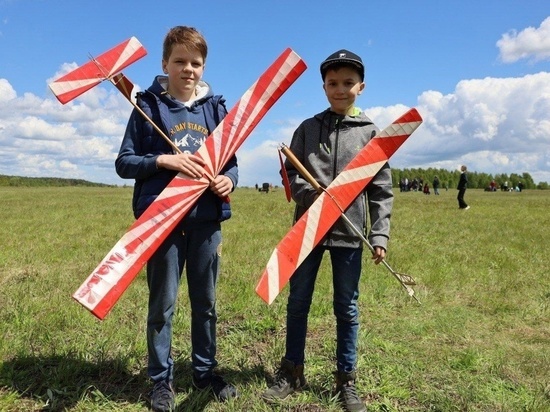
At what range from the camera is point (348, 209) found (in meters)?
3.34

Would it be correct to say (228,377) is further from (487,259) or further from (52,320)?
(487,259)

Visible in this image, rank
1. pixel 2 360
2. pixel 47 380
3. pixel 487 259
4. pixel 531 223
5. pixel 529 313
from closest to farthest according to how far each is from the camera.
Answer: pixel 47 380 < pixel 2 360 < pixel 529 313 < pixel 487 259 < pixel 531 223

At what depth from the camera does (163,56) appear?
319 centimetres

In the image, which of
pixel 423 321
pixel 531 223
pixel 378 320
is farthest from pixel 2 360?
pixel 531 223

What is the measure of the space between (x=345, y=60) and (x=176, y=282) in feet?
6.19

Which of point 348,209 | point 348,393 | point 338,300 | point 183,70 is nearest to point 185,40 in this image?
point 183,70

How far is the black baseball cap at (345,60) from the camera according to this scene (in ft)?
10.4

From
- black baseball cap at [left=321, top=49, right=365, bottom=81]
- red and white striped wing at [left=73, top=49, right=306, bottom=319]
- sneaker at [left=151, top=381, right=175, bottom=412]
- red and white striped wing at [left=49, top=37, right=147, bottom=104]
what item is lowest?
sneaker at [left=151, top=381, right=175, bottom=412]

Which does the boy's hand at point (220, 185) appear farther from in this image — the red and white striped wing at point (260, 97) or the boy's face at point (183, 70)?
the boy's face at point (183, 70)

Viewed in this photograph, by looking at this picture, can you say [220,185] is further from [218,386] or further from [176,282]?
[218,386]

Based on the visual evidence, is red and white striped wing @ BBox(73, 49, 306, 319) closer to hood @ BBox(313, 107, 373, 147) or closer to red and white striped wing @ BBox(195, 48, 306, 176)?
red and white striped wing @ BBox(195, 48, 306, 176)

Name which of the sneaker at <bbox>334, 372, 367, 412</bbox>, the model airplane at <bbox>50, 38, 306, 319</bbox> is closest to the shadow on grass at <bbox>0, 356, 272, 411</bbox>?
the sneaker at <bbox>334, 372, 367, 412</bbox>

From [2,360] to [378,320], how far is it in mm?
3619

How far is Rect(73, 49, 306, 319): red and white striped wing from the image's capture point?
2842 millimetres
